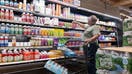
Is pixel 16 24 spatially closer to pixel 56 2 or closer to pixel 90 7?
pixel 56 2

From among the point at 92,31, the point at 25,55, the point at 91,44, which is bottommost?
the point at 25,55

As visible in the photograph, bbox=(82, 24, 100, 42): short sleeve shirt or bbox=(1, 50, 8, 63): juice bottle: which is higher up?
bbox=(82, 24, 100, 42): short sleeve shirt

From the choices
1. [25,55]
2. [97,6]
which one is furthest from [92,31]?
[97,6]

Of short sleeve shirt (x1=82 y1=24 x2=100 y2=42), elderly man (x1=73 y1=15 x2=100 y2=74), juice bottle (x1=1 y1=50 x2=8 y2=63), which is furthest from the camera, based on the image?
short sleeve shirt (x1=82 y1=24 x2=100 y2=42)

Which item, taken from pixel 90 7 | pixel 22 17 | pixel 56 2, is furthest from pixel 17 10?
pixel 90 7

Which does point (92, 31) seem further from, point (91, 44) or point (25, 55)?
point (25, 55)

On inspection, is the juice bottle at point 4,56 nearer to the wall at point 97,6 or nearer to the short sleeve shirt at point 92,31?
the short sleeve shirt at point 92,31

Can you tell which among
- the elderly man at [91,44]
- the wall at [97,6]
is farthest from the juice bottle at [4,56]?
the wall at [97,6]

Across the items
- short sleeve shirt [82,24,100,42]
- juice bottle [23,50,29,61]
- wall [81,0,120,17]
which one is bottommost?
juice bottle [23,50,29,61]

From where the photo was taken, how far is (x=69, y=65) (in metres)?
4.17

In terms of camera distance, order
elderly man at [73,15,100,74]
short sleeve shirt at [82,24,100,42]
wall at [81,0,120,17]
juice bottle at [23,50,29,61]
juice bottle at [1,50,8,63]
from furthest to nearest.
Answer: wall at [81,0,120,17] → short sleeve shirt at [82,24,100,42] → elderly man at [73,15,100,74] → juice bottle at [23,50,29,61] → juice bottle at [1,50,8,63]

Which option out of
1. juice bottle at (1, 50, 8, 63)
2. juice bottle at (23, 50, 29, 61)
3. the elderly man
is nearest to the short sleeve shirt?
the elderly man

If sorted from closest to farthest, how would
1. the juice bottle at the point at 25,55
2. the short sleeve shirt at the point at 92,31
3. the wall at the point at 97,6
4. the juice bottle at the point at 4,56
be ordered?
the juice bottle at the point at 4,56 → the juice bottle at the point at 25,55 → the short sleeve shirt at the point at 92,31 → the wall at the point at 97,6

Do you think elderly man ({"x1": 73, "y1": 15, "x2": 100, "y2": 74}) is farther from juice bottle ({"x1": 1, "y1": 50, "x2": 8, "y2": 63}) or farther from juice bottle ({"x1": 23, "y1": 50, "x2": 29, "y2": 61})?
juice bottle ({"x1": 1, "y1": 50, "x2": 8, "y2": 63})
